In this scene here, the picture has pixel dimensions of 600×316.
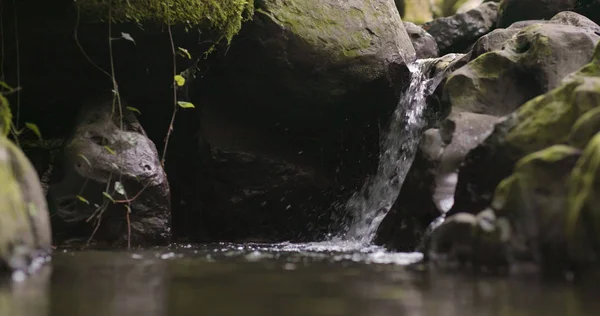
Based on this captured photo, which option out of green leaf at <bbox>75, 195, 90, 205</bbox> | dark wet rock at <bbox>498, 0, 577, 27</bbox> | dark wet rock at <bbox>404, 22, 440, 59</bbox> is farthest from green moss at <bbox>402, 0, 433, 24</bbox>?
green leaf at <bbox>75, 195, 90, 205</bbox>

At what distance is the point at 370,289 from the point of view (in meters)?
2.76

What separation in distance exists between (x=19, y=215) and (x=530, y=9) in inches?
393

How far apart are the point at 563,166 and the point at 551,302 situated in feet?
4.74

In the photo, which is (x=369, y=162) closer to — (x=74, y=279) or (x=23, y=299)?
(x=74, y=279)

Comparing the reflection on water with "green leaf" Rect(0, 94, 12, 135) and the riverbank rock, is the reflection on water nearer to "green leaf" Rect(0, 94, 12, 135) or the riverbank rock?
the riverbank rock

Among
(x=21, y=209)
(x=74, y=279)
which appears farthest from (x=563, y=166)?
(x=21, y=209)

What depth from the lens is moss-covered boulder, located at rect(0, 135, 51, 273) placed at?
11.0 feet

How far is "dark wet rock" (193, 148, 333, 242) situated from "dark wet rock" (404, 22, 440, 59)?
384 cm

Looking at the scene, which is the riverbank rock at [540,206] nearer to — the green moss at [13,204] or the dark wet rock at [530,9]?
the green moss at [13,204]

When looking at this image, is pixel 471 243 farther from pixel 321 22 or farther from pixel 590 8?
pixel 590 8

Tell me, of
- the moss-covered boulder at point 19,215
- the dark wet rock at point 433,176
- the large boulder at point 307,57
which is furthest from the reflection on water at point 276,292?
the large boulder at point 307,57

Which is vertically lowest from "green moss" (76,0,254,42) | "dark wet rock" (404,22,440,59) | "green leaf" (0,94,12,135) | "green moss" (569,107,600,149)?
"green moss" (569,107,600,149)

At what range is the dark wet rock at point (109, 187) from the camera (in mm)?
5844

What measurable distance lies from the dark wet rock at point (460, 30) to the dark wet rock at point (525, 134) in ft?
24.6
